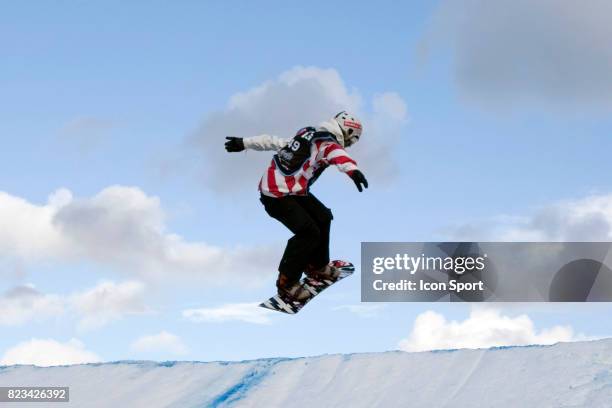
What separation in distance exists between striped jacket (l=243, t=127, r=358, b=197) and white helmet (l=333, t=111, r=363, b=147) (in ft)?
0.51

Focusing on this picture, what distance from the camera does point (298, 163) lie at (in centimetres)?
812

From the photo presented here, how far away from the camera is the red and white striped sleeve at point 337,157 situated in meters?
7.49

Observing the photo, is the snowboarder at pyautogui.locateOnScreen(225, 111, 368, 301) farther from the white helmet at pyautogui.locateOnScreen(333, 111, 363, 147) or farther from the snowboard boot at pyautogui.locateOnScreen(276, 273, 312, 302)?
the snowboard boot at pyautogui.locateOnScreen(276, 273, 312, 302)

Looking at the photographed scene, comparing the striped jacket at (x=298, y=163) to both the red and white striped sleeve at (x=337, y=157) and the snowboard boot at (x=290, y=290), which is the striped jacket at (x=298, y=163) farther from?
the snowboard boot at (x=290, y=290)

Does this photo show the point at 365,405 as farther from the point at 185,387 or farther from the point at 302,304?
the point at 185,387

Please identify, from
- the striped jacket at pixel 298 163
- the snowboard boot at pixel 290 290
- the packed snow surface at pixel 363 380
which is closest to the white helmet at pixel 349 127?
the striped jacket at pixel 298 163

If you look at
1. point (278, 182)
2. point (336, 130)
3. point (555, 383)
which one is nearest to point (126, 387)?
point (278, 182)

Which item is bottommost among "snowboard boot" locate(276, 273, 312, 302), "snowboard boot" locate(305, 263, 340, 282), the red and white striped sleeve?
"snowboard boot" locate(276, 273, 312, 302)

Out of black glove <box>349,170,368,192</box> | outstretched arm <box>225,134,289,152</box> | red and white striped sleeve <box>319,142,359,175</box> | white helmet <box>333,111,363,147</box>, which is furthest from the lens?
outstretched arm <box>225,134,289,152</box>

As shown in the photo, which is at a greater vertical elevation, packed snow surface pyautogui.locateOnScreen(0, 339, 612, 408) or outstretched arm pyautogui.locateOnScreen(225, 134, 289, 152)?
outstretched arm pyautogui.locateOnScreen(225, 134, 289, 152)

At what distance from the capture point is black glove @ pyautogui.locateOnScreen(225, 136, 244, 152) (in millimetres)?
8641

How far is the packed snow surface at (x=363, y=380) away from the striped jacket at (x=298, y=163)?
7.14 feet

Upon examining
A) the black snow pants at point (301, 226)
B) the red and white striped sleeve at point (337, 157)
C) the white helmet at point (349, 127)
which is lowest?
the black snow pants at point (301, 226)

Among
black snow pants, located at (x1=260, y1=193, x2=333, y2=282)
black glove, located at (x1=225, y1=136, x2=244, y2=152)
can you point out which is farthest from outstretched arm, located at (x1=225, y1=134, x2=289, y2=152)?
black snow pants, located at (x1=260, y1=193, x2=333, y2=282)
